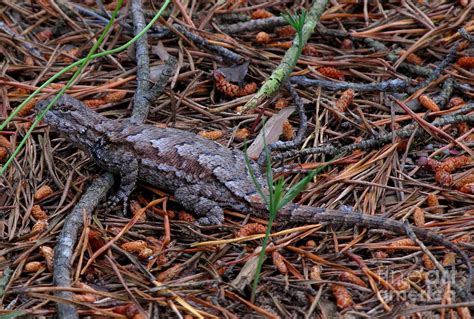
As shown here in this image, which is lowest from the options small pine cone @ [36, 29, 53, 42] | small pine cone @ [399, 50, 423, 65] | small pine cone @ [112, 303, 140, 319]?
small pine cone @ [112, 303, 140, 319]

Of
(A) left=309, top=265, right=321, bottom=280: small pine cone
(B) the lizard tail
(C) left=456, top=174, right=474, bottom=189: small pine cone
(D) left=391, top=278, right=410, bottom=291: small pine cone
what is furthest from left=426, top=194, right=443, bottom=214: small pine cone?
(A) left=309, top=265, right=321, bottom=280: small pine cone

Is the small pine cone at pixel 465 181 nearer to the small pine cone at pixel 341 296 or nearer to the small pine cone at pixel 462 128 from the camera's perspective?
the small pine cone at pixel 462 128

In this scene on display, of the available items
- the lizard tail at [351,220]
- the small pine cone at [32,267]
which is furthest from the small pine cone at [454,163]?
the small pine cone at [32,267]

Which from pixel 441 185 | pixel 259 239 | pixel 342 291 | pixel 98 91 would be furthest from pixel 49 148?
pixel 441 185

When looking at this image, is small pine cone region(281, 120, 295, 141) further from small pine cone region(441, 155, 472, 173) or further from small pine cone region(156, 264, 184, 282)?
small pine cone region(156, 264, 184, 282)

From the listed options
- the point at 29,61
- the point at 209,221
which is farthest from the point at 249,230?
the point at 29,61

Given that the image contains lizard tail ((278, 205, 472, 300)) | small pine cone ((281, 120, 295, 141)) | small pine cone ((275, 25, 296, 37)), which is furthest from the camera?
small pine cone ((275, 25, 296, 37))

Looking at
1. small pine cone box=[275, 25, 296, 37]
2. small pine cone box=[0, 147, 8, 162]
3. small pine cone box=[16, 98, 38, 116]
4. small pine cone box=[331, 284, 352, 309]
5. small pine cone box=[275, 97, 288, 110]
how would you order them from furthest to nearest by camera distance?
small pine cone box=[275, 25, 296, 37] < small pine cone box=[275, 97, 288, 110] < small pine cone box=[16, 98, 38, 116] < small pine cone box=[0, 147, 8, 162] < small pine cone box=[331, 284, 352, 309]
